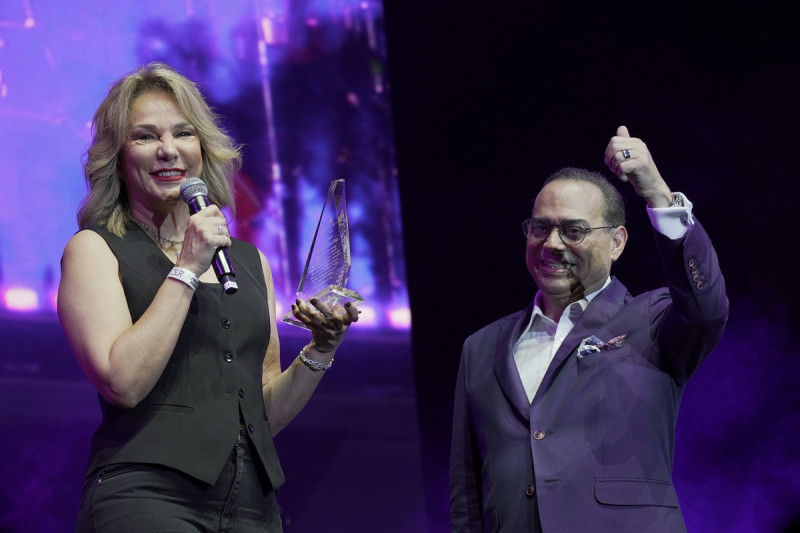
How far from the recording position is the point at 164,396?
5.82 ft

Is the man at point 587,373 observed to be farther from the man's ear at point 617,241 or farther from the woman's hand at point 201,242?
the woman's hand at point 201,242

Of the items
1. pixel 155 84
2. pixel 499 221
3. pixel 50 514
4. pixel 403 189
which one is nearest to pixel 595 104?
pixel 499 221

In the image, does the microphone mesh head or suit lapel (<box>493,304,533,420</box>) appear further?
suit lapel (<box>493,304,533,420</box>)

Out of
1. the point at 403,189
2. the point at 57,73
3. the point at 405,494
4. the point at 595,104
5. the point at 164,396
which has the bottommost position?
the point at 405,494

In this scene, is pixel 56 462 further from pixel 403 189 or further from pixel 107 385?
pixel 107 385

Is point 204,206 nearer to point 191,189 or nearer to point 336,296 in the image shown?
point 191,189

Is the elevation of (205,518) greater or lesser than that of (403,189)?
lesser

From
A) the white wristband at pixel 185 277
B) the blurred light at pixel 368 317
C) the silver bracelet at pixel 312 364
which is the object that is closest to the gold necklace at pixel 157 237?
the white wristband at pixel 185 277

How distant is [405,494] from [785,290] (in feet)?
5.83

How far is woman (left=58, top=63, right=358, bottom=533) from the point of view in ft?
5.55

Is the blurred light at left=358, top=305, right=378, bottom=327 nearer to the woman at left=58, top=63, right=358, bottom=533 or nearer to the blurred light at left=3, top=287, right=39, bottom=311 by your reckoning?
the blurred light at left=3, top=287, right=39, bottom=311

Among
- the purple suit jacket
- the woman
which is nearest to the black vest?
the woman

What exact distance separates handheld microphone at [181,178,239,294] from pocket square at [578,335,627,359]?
34.8 inches

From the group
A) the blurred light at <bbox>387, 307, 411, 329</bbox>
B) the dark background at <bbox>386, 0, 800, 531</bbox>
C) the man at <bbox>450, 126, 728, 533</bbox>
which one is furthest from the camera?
the blurred light at <bbox>387, 307, 411, 329</bbox>
